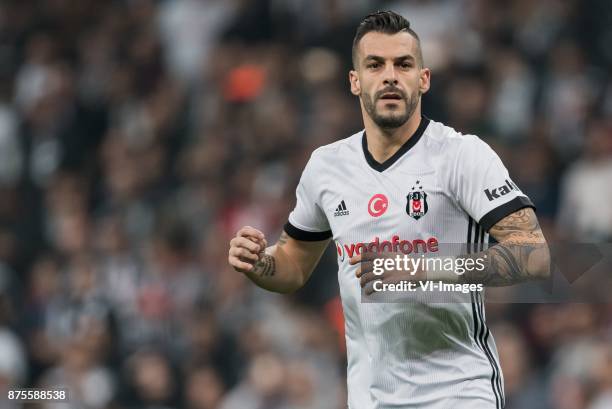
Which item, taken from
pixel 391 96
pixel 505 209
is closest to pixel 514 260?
pixel 505 209

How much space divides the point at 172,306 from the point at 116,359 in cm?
89

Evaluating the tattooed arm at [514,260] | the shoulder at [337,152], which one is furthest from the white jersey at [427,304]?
the shoulder at [337,152]

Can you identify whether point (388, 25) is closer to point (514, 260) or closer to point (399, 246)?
point (399, 246)

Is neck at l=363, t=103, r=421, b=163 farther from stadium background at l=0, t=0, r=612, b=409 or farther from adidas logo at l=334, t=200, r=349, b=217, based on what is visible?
stadium background at l=0, t=0, r=612, b=409

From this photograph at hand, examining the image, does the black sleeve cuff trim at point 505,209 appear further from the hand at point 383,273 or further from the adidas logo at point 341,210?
the adidas logo at point 341,210

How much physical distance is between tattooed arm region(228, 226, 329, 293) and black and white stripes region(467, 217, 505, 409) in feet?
2.77

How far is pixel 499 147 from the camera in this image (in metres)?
9.76

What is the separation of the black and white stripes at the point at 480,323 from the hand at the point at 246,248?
84cm

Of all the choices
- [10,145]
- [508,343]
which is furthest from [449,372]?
[10,145]

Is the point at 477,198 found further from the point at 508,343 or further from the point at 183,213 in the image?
the point at 183,213

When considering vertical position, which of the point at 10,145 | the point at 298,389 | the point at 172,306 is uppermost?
the point at 10,145

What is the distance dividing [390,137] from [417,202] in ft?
1.12

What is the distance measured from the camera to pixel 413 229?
15.9ft

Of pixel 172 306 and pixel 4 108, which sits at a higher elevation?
pixel 4 108
